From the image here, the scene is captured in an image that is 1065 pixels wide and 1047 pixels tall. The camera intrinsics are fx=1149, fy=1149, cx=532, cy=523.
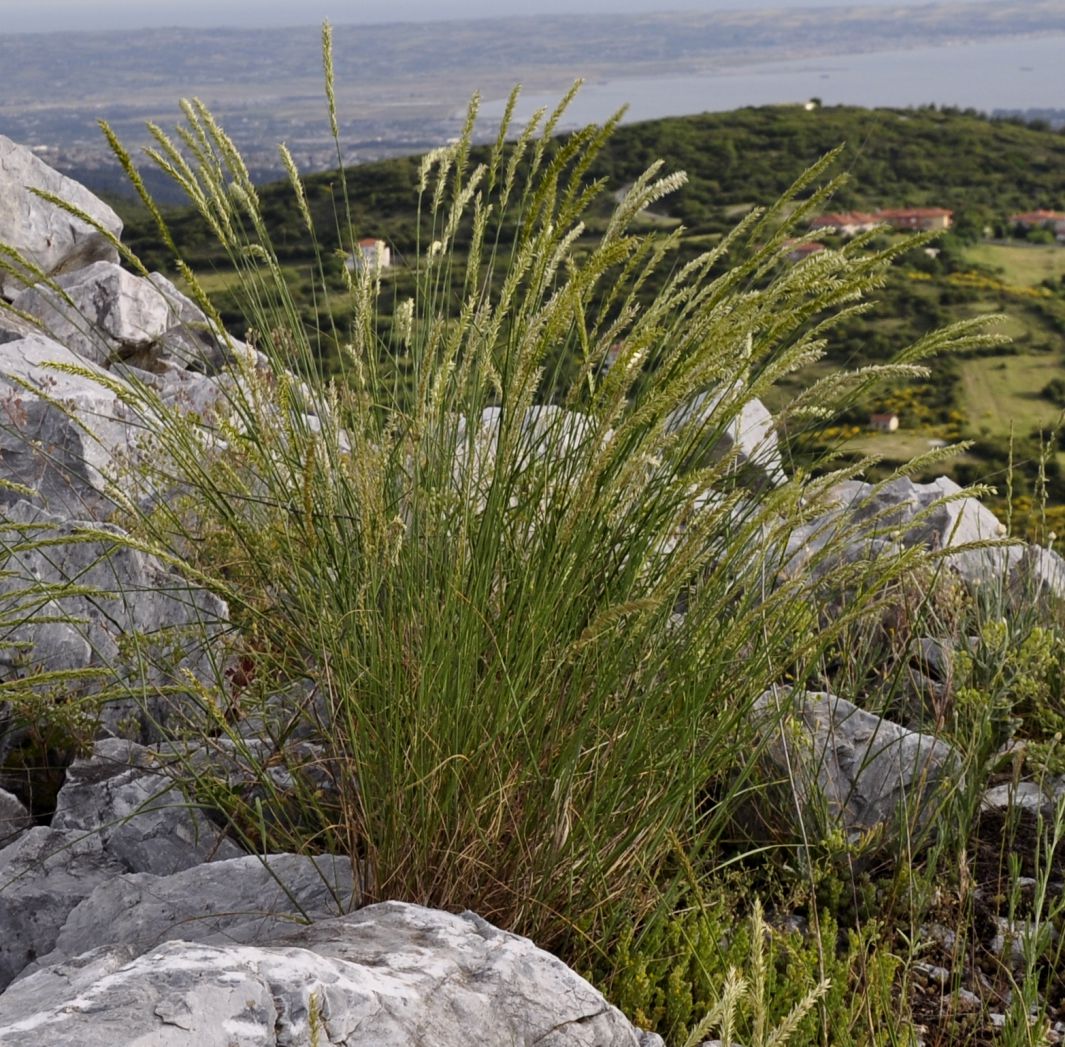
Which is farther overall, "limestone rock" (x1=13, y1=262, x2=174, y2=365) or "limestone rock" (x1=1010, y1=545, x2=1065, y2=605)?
"limestone rock" (x1=13, y1=262, x2=174, y2=365)

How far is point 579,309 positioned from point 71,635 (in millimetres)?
1882

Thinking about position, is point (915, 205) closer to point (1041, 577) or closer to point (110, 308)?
point (110, 308)

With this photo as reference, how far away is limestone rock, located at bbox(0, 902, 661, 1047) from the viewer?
1.33 metres

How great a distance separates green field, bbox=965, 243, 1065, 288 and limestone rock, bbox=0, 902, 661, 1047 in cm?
3979

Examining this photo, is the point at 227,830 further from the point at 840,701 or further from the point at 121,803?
the point at 840,701

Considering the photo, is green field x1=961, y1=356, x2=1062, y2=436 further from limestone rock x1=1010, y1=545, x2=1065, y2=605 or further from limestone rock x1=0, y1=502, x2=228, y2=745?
limestone rock x1=0, y1=502, x2=228, y2=745

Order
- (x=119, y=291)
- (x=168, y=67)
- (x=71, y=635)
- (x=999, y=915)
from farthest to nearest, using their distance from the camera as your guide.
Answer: (x=168, y=67) → (x=119, y=291) → (x=71, y=635) → (x=999, y=915)

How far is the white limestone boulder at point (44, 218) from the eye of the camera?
8.20 m

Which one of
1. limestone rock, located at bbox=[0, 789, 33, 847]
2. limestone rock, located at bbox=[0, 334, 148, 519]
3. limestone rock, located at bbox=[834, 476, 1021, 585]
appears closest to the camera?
limestone rock, located at bbox=[0, 789, 33, 847]

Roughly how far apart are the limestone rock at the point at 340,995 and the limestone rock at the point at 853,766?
102 centimetres

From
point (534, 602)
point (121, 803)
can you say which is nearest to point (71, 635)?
point (121, 803)

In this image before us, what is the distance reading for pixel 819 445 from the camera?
2.74 metres

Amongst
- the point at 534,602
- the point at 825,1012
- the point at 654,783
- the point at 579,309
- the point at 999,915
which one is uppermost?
the point at 579,309

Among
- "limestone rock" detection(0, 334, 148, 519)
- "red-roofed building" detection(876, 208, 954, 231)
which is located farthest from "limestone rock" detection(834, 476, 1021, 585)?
"red-roofed building" detection(876, 208, 954, 231)
